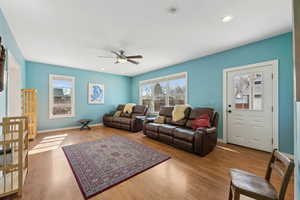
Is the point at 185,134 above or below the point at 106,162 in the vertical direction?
above

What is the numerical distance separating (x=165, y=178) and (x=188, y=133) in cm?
123

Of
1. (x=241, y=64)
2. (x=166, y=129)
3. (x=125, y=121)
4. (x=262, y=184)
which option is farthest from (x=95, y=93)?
(x=262, y=184)

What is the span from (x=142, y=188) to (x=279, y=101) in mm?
3213

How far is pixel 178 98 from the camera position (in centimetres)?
476

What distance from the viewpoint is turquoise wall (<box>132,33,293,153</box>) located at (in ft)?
8.22

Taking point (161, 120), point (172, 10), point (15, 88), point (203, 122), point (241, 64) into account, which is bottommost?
point (161, 120)

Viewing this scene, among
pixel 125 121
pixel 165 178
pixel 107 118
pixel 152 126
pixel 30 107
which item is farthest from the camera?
pixel 107 118

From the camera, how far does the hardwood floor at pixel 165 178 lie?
153cm

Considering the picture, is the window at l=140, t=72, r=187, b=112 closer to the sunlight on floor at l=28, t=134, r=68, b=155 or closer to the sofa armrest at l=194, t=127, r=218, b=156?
the sofa armrest at l=194, t=127, r=218, b=156

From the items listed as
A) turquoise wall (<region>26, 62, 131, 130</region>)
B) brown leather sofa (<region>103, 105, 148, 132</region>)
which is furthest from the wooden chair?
turquoise wall (<region>26, 62, 131, 130</region>)

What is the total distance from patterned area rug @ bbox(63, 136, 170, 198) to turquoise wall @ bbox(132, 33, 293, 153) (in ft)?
7.71

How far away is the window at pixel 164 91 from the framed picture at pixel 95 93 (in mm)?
1940

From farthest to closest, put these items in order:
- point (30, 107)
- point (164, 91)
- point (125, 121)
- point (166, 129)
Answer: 1. point (164, 91)
2. point (125, 121)
3. point (30, 107)
4. point (166, 129)

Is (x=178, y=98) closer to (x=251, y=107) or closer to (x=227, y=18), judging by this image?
(x=251, y=107)
